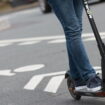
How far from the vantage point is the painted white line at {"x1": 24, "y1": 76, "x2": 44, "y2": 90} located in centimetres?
725

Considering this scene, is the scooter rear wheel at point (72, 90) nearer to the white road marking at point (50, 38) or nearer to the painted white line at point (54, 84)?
the painted white line at point (54, 84)

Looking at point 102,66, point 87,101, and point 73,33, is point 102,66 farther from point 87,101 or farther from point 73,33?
point 87,101

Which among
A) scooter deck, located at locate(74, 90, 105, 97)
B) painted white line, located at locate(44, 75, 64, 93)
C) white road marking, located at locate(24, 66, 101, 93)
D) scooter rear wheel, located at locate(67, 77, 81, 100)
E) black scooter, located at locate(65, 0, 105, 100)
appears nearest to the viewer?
black scooter, located at locate(65, 0, 105, 100)

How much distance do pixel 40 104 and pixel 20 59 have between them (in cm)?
435

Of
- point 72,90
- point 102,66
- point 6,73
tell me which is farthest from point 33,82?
point 102,66

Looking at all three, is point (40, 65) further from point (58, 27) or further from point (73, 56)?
point (58, 27)

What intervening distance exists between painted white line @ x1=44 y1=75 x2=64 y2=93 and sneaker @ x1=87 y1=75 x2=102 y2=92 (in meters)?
1.29

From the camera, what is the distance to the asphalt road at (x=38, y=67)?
643 cm

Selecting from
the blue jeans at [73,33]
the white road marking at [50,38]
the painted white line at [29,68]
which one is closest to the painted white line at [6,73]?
the painted white line at [29,68]

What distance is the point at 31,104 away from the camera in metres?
6.14

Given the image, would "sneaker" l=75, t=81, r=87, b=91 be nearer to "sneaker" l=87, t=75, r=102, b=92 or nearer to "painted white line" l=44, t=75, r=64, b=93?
"sneaker" l=87, t=75, r=102, b=92

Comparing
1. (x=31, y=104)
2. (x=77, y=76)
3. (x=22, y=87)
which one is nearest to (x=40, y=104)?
(x=31, y=104)

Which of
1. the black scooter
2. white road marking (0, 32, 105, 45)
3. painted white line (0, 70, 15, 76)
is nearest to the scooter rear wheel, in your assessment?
the black scooter

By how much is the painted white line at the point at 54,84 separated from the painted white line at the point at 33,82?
178 mm
